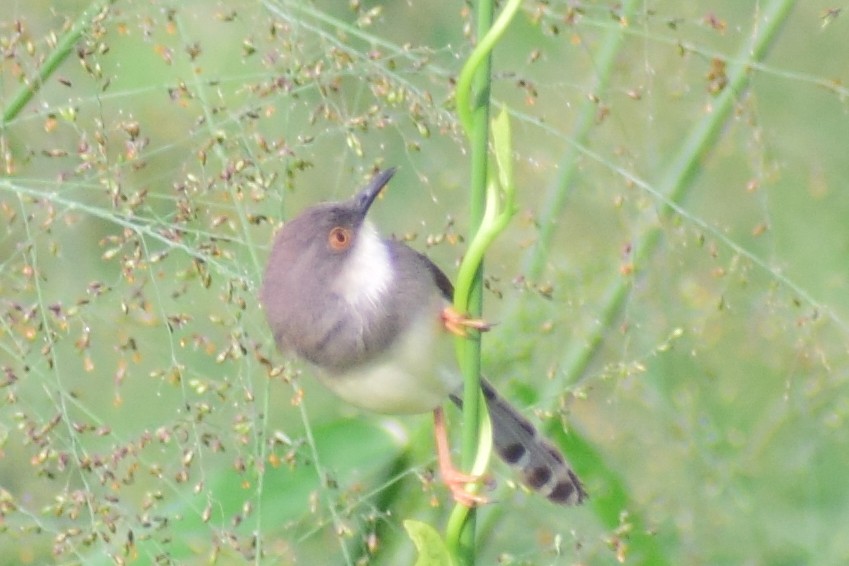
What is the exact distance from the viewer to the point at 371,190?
119 inches

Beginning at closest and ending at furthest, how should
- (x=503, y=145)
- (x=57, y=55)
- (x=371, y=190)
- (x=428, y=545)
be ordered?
(x=503, y=145)
(x=428, y=545)
(x=57, y=55)
(x=371, y=190)

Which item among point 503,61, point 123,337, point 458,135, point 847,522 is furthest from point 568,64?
point 123,337

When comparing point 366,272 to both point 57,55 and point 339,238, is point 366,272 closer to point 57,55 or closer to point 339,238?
point 339,238

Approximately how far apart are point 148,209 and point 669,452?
8.28 feet

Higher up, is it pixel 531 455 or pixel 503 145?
pixel 503 145

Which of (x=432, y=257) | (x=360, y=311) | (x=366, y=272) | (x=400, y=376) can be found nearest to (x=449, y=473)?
(x=400, y=376)

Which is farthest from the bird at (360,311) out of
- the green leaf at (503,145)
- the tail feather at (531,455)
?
the green leaf at (503,145)

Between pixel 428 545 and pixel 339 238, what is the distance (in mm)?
1490

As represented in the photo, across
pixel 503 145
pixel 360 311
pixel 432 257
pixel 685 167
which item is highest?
pixel 503 145

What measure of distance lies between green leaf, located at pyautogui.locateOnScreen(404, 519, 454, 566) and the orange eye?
142cm

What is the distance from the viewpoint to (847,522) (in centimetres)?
473

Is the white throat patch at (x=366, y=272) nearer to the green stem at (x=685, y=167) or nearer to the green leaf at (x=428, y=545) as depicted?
the green stem at (x=685, y=167)

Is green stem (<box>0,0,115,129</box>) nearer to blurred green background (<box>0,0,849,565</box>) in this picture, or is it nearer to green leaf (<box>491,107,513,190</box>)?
blurred green background (<box>0,0,849,565</box>)

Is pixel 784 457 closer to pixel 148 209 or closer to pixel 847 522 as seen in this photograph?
pixel 847 522
